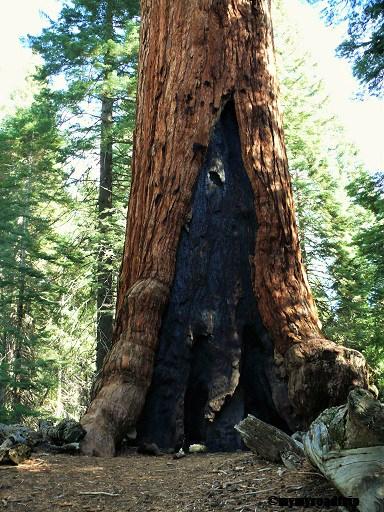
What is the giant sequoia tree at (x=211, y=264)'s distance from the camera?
4.99 meters

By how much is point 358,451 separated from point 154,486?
1.73 meters

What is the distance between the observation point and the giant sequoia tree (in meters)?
4.99

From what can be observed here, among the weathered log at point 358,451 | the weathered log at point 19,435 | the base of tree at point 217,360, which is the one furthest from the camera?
the base of tree at point 217,360

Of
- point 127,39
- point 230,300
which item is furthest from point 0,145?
point 230,300

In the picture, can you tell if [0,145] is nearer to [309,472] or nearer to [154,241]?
[154,241]

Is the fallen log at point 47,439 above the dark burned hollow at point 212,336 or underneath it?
underneath

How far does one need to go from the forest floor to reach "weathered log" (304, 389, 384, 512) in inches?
7.5

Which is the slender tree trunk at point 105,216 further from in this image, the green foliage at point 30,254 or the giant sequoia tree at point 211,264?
the giant sequoia tree at point 211,264

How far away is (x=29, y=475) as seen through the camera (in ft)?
12.0

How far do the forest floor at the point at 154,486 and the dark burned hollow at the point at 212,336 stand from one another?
2.87 ft

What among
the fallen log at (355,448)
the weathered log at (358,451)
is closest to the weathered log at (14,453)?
the fallen log at (355,448)

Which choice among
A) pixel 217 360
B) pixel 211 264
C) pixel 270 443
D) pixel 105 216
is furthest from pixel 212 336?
pixel 105 216

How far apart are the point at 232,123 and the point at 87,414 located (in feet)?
11.6

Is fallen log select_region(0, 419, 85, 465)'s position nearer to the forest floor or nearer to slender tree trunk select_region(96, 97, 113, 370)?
the forest floor
